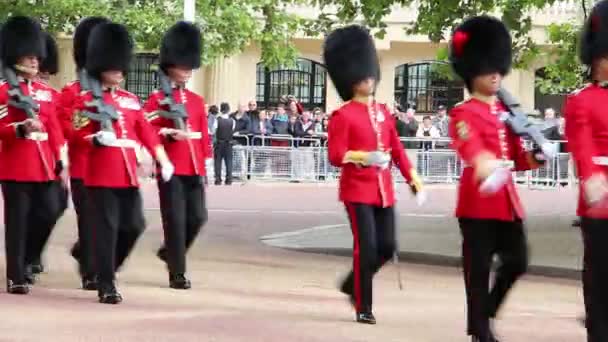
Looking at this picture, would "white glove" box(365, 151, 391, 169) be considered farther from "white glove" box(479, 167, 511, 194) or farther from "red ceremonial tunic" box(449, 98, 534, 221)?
"white glove" box(479, 167, 511, 194)

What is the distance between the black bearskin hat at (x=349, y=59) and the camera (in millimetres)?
9859

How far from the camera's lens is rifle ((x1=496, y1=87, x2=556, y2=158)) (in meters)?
8.34

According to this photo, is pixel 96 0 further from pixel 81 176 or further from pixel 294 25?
pixel 81 176

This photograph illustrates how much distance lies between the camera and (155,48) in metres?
31.8

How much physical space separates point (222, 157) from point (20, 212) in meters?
17.7

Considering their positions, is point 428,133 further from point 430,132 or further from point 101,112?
point 101,112

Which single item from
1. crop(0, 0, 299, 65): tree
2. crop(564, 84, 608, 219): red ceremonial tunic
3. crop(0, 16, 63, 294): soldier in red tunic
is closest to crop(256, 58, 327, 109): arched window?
crop(0, 0, 299, 65): tree

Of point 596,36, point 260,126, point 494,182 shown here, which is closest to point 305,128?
point 260,126

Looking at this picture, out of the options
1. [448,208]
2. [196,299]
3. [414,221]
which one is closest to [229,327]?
[196,299]

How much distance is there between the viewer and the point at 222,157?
93.7 ft

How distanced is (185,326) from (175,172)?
7.55 ft

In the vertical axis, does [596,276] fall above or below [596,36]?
below

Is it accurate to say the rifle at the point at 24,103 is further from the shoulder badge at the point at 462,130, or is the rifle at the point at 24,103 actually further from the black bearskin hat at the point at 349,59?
the shoulder badge at the point at 462,130

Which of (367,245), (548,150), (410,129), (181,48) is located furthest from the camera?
(410,129)
